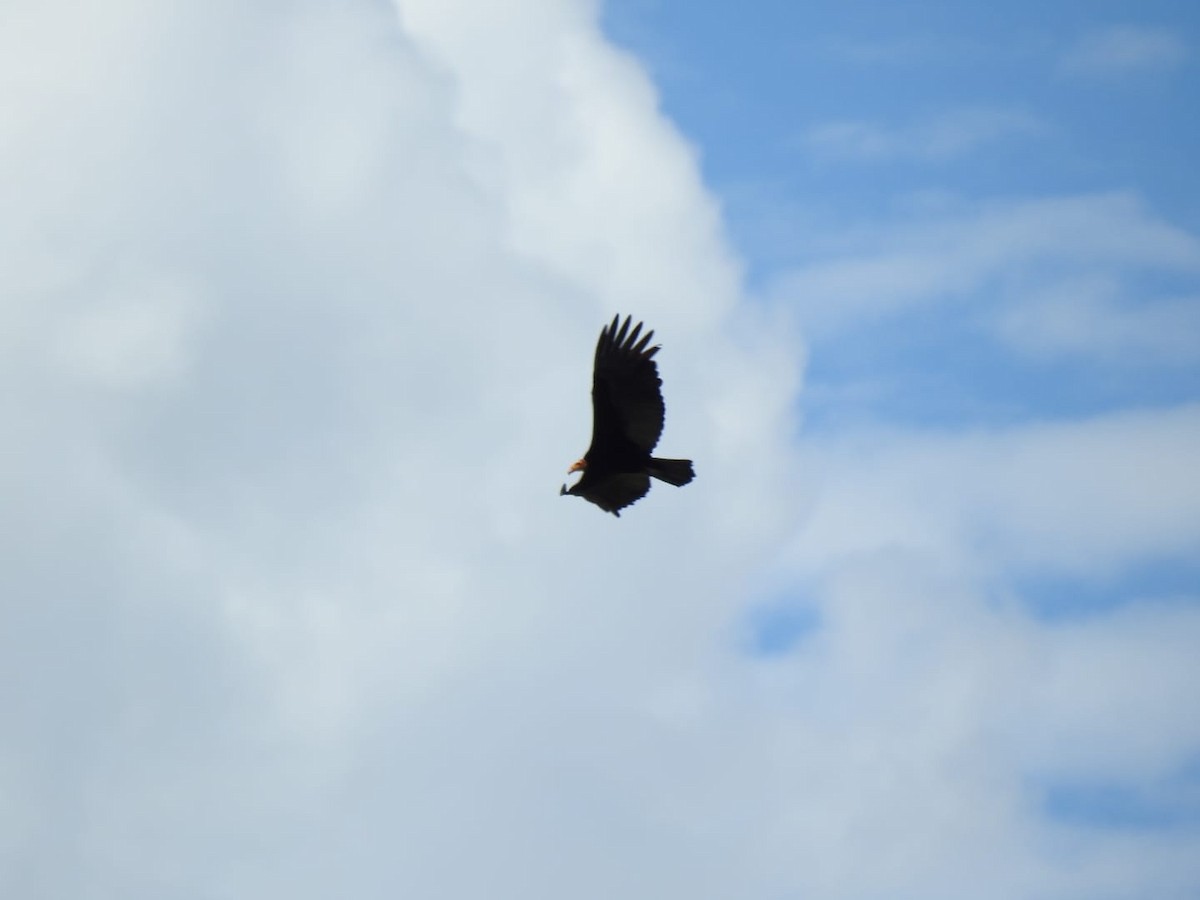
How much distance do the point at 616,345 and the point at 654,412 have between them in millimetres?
1673

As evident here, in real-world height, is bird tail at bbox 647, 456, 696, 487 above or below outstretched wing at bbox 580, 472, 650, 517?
below

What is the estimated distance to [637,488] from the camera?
46.8 meters

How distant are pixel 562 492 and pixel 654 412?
8.96ft

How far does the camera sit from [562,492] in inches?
1834

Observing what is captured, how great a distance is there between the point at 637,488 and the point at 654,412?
2.03 meters

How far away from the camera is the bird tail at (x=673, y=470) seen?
45562 millimetres

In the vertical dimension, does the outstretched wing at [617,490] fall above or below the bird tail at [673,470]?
above

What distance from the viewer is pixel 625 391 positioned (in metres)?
45.3

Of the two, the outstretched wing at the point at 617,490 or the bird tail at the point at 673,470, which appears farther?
the outstretched wing at the point at 617,490

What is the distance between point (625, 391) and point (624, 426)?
0.78m

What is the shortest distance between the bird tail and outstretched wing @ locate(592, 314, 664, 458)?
1.33 feet

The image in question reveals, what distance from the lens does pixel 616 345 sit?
44844 millimetres

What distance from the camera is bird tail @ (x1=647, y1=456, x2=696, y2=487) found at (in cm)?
4556

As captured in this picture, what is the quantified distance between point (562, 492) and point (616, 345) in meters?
3.62
